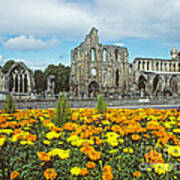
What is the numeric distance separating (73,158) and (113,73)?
132ft

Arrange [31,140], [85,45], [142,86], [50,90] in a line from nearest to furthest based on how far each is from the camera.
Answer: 1. [31,140]
2. [50,90]
3. [85,45]
4. [142,86]

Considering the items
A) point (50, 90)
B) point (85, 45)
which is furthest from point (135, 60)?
point (50, 90)

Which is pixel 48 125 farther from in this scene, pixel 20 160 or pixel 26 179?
pixel 26 179

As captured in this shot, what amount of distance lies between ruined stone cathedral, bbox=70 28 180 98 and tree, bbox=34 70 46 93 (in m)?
13.3

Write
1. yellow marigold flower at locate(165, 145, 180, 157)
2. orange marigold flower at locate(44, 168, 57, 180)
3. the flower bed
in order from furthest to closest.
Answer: yellow marigold flower at locate(165, 145, 180, 157)
the flower bed
orange marigold flower at locate(44, 168, 57, 180)

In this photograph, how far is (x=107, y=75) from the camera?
4266cm

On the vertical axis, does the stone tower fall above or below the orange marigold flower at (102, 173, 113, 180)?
above

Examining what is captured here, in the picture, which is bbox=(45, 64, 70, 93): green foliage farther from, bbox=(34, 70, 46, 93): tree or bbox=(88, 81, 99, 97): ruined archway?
bbox=(88, 81, 99, 97): ruined archway

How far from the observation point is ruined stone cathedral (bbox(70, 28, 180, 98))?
4094cm

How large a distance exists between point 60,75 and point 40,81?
17.5 ft

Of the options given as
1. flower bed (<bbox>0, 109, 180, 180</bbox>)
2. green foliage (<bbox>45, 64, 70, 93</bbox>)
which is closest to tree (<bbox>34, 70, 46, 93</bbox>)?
green foliage (<bbox>45, 64, 70, 93</bbox>)

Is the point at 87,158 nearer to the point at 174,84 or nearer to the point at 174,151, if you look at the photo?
the point at 174,151

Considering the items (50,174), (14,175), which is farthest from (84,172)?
(14,175)

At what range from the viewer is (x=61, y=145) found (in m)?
3.75
